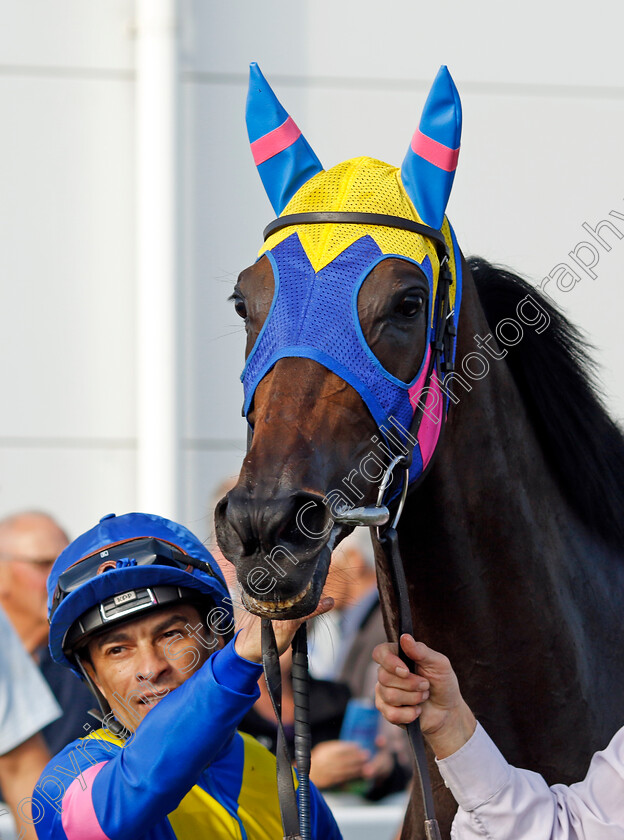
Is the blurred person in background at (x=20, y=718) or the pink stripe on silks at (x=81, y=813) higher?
the pink stripe on silks at (x=81, y=813)

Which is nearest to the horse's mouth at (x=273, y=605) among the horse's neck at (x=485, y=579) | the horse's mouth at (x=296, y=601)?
the horse's mouth at (x=296, y=601)

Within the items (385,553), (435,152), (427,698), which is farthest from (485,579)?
(435,152)

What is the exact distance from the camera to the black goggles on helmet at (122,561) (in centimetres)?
171

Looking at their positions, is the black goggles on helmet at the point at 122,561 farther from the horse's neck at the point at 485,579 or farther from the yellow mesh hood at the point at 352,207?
the yellow mesh hood at the point at 352,207

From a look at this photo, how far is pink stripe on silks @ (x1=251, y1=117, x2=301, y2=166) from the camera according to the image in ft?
5.63

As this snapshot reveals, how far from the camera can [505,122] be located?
4.15 meters

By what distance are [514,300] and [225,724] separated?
1.00 m

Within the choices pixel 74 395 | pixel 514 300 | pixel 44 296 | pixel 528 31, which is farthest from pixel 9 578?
pixel 528 31

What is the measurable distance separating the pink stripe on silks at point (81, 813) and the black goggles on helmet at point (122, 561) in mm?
316

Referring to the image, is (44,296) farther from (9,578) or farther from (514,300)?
(514,300)

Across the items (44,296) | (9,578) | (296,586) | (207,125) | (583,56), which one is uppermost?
(583,56)

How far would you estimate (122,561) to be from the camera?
172cm

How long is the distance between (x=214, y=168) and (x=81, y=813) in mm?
3010

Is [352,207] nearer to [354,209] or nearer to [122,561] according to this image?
[354,209]
